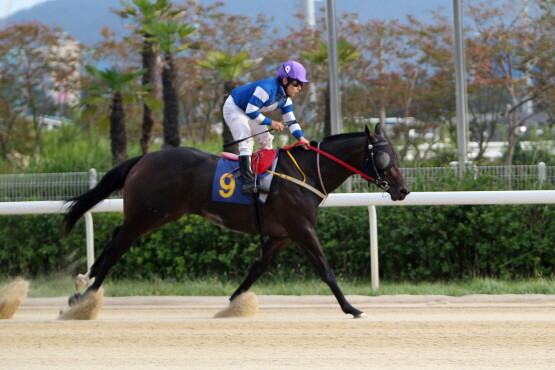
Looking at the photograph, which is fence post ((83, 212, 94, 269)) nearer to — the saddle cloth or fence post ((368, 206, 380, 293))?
the saddle cloth

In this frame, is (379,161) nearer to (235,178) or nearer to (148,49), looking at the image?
(235,178)

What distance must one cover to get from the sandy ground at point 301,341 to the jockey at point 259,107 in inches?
48.1

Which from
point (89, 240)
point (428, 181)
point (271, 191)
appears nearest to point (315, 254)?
point (271, 191)

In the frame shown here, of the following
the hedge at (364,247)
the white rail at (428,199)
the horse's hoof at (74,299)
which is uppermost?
the white rail at (428,199)

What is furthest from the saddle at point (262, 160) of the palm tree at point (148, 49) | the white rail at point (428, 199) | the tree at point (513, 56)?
the tree at point (513, 56)

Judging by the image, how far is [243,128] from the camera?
705 cm

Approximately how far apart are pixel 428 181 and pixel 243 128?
123 inches

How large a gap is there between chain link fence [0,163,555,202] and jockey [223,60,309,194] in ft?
8.25

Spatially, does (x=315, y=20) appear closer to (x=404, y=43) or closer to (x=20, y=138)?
(x=404, y=43)

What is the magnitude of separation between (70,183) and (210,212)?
3399 millimetres

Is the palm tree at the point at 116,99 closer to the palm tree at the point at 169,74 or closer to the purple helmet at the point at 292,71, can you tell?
the palm tree at the point at 169,74

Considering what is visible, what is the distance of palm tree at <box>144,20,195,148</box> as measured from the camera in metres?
15.1

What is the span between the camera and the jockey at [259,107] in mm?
6863

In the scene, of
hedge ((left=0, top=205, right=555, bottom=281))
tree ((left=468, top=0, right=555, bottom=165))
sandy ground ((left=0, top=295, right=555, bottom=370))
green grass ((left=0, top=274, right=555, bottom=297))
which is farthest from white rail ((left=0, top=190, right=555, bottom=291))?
tree ((left=468, top=0, right=555, bottom=165))
